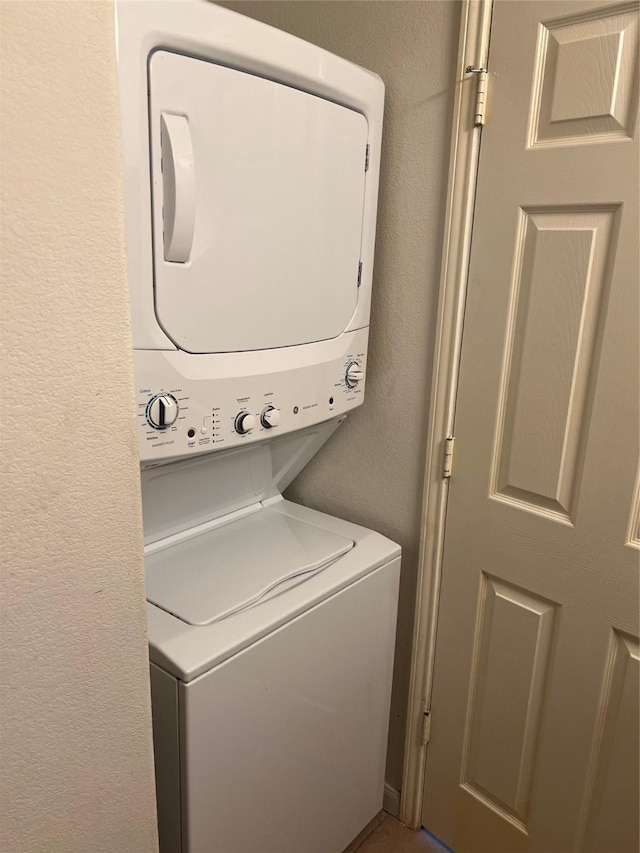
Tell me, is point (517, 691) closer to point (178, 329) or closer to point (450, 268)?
point (450, 268)

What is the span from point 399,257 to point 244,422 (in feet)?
1.89

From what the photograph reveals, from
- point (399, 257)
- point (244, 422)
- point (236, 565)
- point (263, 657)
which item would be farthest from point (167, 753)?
point (399, 257)

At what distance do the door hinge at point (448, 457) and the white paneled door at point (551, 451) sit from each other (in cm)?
2

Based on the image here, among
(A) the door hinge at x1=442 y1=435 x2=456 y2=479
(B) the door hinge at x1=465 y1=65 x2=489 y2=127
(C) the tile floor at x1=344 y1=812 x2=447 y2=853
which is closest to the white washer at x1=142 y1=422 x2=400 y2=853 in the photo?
(C) the tile floor at x1=344 y1=812 x2=447 y2=853

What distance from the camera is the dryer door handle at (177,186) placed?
98 centimetres

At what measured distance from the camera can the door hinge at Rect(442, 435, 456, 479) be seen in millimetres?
1461

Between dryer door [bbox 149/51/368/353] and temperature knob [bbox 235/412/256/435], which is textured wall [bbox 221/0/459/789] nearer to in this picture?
dryer door [bbox 149/51/368/353]

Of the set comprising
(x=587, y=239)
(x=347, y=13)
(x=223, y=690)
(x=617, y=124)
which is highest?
(x=347, y=13)

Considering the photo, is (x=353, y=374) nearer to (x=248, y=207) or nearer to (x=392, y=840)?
(x=248, y=207)

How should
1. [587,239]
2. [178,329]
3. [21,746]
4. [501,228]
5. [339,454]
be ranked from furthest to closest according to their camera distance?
[339,454] < [501,228] < [587,239] < [178,329] < [21,746]

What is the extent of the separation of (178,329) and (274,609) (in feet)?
1.83

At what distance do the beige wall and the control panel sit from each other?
0.39 meters

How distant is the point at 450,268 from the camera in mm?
1382

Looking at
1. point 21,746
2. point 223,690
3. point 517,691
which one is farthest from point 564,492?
point 21,746
